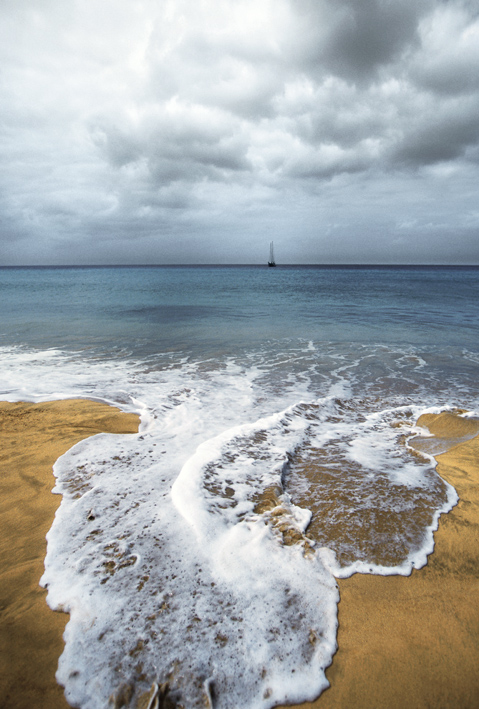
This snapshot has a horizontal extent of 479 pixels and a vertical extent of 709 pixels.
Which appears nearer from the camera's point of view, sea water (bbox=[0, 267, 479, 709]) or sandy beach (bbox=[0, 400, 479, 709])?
sandy beach (bbox=[0, 400, 479, 709])

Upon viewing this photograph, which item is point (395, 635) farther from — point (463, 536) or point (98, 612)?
point (98, 612)

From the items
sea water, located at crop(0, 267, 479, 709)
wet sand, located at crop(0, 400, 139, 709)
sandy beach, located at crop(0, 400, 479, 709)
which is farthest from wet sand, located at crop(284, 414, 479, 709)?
wet sand, located at crop(0, 400, 139, 709)

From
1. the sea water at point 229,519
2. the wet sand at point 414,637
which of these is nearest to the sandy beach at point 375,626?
the wet sand at point 414,637

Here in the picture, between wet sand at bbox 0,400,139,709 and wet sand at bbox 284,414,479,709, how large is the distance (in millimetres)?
1698

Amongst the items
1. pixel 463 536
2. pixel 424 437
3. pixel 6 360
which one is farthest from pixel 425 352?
pixel 6 360

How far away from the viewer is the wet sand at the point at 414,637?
6.62 feet

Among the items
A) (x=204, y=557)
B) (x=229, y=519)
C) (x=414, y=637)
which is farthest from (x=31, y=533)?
(x=414, y=637)

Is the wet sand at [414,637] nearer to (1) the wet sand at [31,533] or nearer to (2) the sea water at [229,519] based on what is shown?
(2) the sea water at [229,519]

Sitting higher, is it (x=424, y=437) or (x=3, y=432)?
(x=3, y=432)

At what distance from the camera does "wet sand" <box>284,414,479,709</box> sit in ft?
6.62

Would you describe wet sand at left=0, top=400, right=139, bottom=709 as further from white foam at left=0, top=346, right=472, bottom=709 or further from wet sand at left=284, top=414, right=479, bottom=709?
wet sand at left=284, top=414, right=479, bottom=709

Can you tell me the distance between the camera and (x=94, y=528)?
127 inches

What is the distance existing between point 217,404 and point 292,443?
7.06 feet

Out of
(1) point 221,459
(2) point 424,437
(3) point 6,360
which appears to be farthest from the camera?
(3) point 6,360
